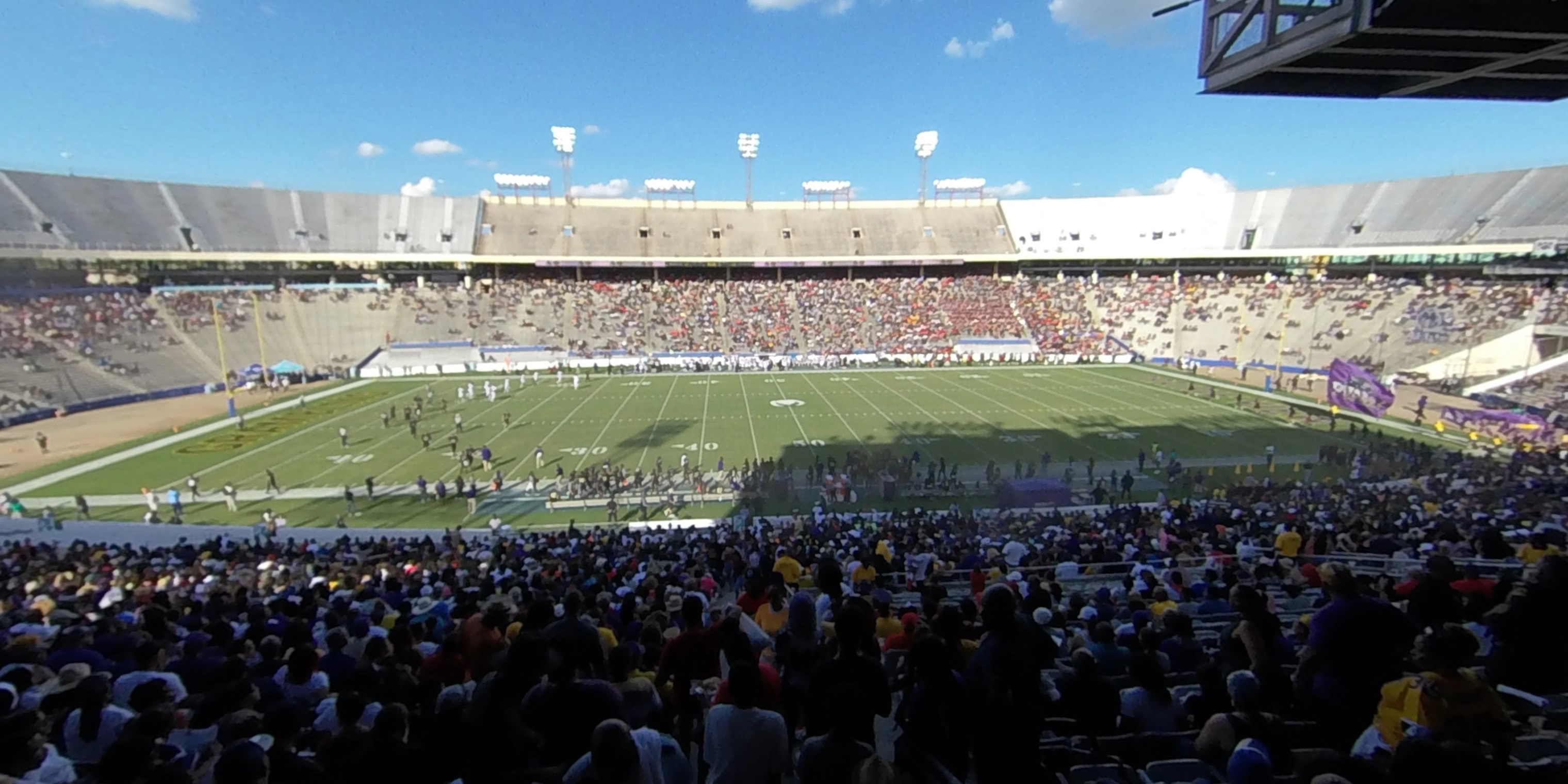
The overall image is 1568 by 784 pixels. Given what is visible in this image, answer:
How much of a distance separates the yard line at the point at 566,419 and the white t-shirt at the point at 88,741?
20.6 meters

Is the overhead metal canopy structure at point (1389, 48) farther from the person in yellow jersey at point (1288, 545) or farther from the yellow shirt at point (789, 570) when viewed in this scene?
the yellow shirt at point (789, 570)

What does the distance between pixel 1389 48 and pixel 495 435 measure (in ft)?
99.6

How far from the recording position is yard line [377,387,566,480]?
2569 centimetres

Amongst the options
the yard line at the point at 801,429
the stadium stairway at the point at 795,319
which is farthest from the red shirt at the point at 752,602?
the stadium stairway at the point at 795,319

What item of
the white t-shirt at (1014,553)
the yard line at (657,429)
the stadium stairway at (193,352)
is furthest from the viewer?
the stadium stairway at (193,352)

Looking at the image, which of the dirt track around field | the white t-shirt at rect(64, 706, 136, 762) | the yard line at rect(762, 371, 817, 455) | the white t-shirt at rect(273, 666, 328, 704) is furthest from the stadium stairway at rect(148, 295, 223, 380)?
the white t-shirt at rect(64, 706, 136, 762)

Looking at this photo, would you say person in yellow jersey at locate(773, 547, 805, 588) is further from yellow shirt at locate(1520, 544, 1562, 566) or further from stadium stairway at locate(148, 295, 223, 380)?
stadium stairway at locate(148, 295, 223, 380)

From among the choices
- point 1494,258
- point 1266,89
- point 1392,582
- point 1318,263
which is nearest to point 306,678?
point 1392,582

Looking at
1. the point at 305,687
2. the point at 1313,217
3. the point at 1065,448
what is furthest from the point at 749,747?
the point at 1313,217

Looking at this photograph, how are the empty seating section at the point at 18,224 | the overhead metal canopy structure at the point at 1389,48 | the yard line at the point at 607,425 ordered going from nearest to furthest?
1. the overhead metal canopy structure at the point at 1389,48
2. the yard line at the point at 607,425
3. the empty seating section at the point at 18,224

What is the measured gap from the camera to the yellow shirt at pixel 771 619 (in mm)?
5754

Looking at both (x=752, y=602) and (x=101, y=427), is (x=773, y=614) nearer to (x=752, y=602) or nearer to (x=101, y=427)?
(x=752, y=602)

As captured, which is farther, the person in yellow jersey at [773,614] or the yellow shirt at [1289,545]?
the yellow shirt at [1289,545]

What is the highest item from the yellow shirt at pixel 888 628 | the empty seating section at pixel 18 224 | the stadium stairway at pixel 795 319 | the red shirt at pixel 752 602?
the empty seating section at pixel 18 224
